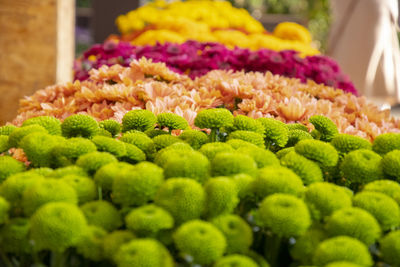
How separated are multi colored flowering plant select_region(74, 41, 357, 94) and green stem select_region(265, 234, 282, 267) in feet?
3.90

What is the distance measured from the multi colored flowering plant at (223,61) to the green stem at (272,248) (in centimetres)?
119

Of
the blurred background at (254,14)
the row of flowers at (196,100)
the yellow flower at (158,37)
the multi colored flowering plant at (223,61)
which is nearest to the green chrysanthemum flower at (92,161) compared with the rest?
the row of flowers at (196,100)

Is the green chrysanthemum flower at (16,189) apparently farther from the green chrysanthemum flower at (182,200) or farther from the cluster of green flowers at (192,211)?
the green chrysanthemum flower at (182,200)

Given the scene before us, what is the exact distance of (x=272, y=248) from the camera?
51 cm

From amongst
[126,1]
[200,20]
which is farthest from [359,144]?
[126,1]

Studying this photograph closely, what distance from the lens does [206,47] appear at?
184 cm

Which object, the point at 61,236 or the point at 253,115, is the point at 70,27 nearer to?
the point at 253,115

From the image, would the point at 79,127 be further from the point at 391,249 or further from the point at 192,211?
the point at 391,249

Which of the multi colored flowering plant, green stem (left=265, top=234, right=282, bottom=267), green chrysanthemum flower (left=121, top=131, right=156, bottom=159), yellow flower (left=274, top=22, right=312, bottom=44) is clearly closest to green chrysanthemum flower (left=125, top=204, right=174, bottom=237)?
green stem (left=265, top=234, right=282, bottom=267)

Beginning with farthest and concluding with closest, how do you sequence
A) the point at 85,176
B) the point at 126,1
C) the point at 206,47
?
the point at 126,1
the point at 206,47
the point at 85,176

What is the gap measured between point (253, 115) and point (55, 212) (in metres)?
0.68

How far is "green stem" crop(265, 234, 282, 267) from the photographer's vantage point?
50 centimetres

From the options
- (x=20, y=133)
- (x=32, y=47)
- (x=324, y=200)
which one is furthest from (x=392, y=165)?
(x=32, y=47)

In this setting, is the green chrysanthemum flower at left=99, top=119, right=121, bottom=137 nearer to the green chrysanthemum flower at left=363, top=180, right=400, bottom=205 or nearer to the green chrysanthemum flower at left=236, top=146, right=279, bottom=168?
the green chrysanthemum flower at left=236, top=146, right=279, bottom=168
